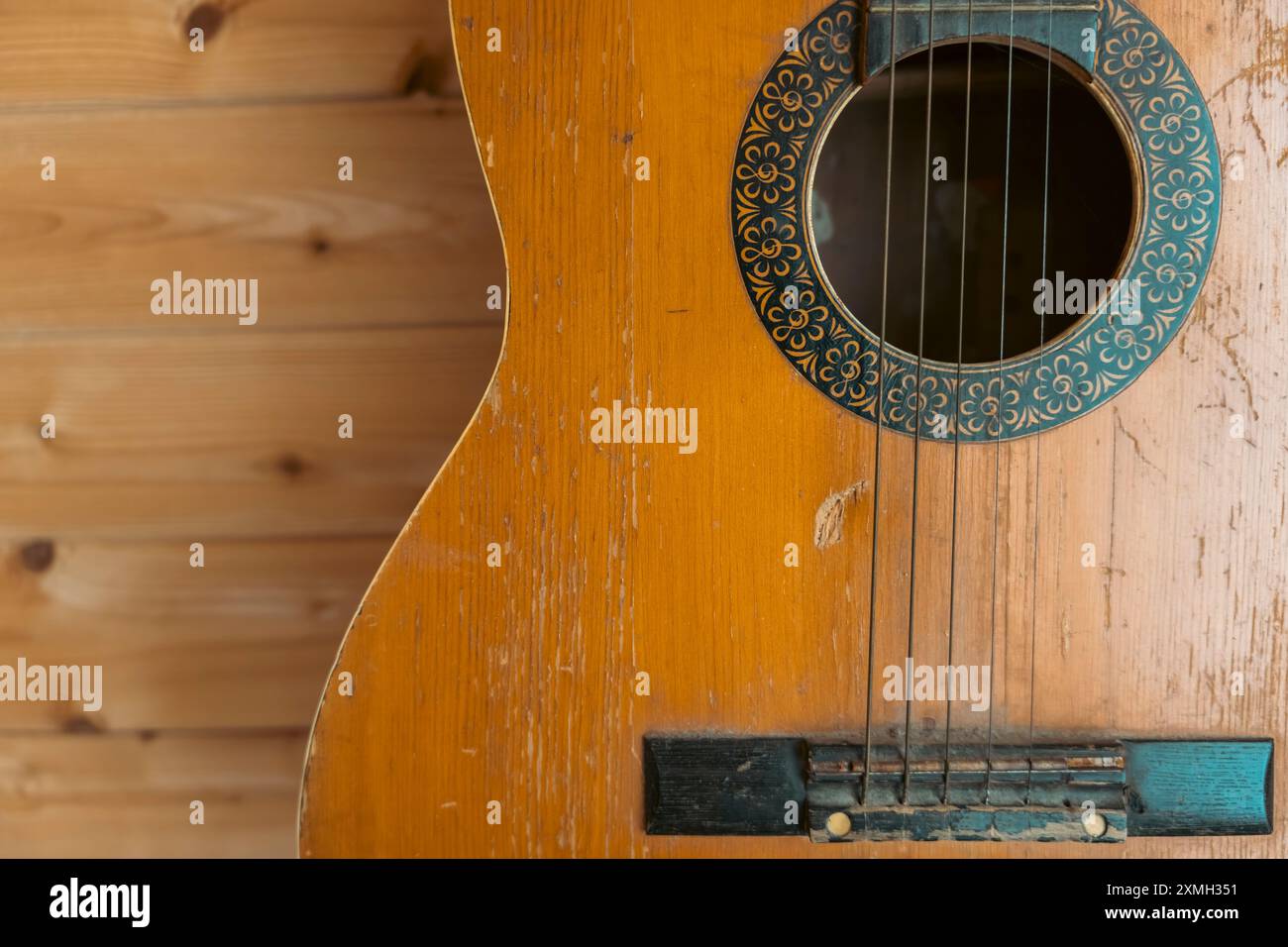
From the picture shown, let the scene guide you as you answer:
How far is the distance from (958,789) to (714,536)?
325 millimetres

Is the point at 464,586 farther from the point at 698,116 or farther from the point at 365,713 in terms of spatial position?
the point at 698,116

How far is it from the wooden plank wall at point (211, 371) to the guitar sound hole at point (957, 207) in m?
0.47

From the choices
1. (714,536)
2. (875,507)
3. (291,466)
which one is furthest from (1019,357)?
(291,466)

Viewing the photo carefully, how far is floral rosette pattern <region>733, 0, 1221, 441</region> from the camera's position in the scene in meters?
0.90

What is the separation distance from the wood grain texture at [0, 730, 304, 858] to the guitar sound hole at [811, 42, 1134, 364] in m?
0.96

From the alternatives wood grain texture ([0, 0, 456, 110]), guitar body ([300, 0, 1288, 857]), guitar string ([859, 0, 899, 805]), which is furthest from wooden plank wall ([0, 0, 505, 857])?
guitar string ([859, 0, 899, 805])

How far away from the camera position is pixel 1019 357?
0.92 m

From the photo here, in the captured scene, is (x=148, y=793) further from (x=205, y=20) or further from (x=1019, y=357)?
(x=1019, y=357)

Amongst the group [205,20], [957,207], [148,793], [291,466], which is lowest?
[148,793]

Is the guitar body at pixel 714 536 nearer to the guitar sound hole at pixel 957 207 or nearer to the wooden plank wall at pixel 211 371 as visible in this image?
the guitar sound hole at pixel 957 207

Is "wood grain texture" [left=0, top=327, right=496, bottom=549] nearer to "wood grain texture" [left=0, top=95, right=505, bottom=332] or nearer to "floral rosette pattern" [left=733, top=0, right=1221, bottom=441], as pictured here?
"wood grain texture" [left=0, top=95, right=505, bottom=332]

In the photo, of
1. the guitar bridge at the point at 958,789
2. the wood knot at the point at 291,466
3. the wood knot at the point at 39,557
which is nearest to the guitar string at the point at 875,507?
the guitar bridge at the point at 958,789

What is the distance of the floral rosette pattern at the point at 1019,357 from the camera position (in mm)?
904

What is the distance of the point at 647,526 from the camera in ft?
3.01
